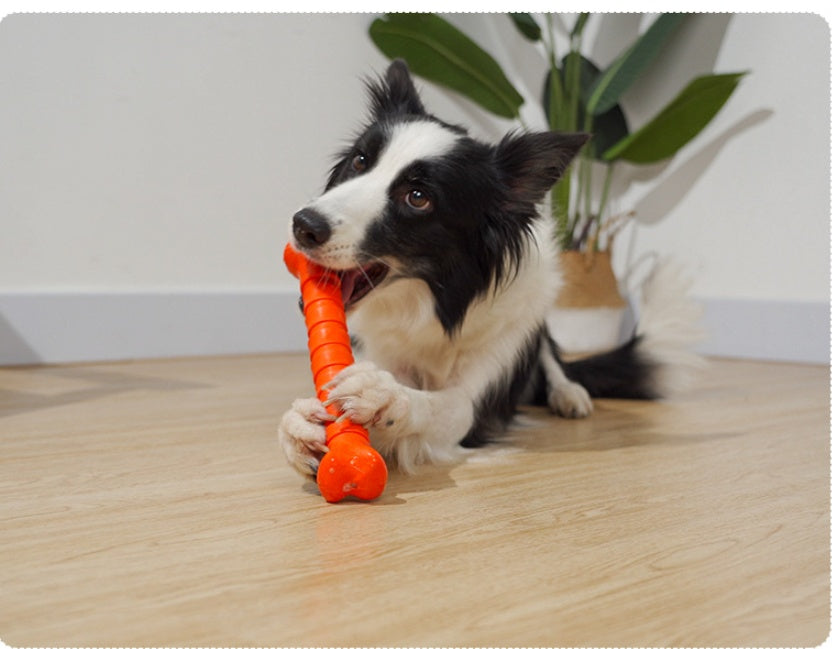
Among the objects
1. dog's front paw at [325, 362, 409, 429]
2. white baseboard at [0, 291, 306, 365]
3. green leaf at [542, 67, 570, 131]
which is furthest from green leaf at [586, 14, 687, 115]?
dog's front paw at [325, 362, 409, 429]

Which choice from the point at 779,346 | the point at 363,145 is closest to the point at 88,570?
the point at 363,145

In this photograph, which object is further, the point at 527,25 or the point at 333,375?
the point at 527,25

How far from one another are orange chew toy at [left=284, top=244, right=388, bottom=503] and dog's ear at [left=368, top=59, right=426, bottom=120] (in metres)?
0.50

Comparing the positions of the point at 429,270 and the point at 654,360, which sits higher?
the point at 429,270

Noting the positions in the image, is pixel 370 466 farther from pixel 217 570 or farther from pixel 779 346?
pixel 779 346

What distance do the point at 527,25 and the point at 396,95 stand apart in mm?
2337

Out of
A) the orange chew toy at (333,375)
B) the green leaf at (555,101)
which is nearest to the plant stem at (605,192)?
the green leaf at (555,101)

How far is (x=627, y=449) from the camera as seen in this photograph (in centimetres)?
191

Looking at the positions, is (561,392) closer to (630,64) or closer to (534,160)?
(534,160)

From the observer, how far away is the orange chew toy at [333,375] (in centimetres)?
136

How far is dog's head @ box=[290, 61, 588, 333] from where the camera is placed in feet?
5.29

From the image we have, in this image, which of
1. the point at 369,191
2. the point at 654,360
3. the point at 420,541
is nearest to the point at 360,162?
the point at 369,191

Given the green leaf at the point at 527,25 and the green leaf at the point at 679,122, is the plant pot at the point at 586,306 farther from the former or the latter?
the green leaf at the point at 527,25

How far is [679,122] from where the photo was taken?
3807mm
